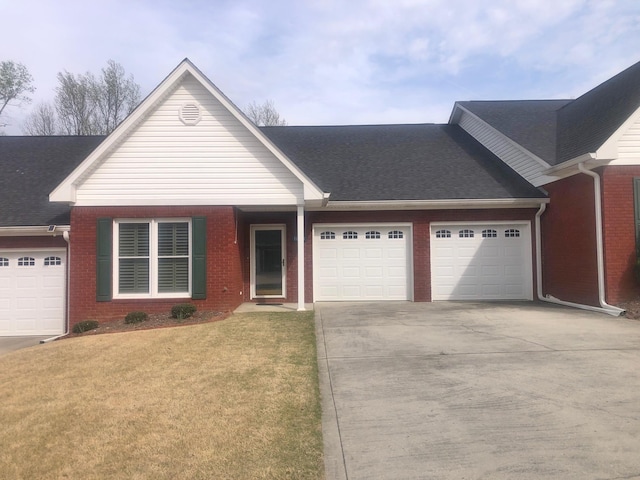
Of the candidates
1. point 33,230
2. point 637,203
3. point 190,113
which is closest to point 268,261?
point 190,113

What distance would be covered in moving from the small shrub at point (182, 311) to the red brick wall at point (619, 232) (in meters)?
9.94

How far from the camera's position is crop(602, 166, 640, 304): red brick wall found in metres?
10.8

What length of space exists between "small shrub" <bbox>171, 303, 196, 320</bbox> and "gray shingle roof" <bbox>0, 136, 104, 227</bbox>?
402cm

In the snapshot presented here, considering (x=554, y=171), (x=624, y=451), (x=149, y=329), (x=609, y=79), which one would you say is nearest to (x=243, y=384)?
(x=624, y=451)

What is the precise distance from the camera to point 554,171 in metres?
12.1

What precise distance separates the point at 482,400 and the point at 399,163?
10.9 metres

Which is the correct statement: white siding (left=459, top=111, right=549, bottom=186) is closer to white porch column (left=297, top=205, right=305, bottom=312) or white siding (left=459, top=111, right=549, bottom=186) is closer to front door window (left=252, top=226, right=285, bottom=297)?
white porch column (left=297, top=205, right=305, bottom=312)

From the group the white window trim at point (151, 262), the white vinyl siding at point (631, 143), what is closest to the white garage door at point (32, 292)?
the white window trim at point (151, 262)

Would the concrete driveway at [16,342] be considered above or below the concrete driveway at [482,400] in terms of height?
below

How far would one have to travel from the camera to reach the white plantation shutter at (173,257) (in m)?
→ 11.5

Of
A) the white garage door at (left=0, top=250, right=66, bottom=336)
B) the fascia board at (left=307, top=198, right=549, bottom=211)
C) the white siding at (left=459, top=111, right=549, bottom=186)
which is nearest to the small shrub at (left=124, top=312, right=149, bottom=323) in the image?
the white garage door at (left=0, top=250, right=66, bottom=336)

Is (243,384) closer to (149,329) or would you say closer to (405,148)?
(149,329)

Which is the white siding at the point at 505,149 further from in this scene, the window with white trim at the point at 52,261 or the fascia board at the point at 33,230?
the window with white trim at the point at 52,261

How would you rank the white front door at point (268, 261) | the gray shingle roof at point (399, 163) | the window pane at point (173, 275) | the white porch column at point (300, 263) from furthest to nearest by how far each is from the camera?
the white front door at point (268, 261) → the gray shingle roof at point (399, 163) → the white porch column at point (300, 263) → the window pane at point (173, 275)
